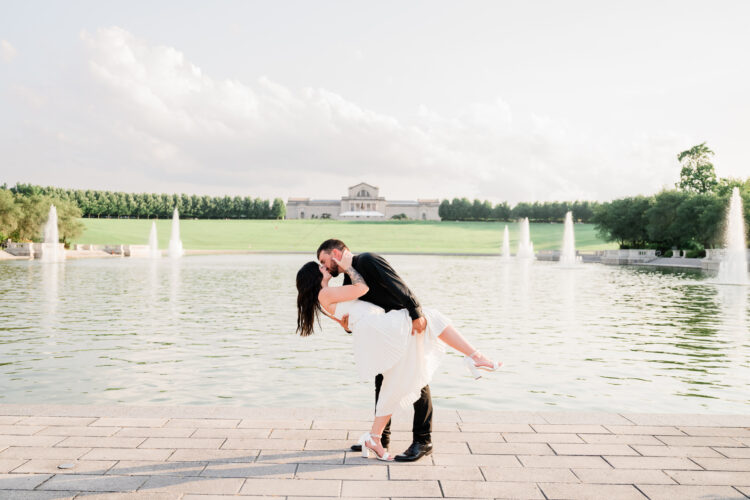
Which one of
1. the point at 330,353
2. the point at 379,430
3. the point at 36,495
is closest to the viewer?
the point at 36,495

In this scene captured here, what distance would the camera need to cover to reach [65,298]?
18828mm

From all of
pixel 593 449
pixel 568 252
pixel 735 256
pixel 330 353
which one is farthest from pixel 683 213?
pixel 593 449

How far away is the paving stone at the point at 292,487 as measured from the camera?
421 centimetres

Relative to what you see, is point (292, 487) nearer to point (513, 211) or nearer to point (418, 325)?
point (418, 325)

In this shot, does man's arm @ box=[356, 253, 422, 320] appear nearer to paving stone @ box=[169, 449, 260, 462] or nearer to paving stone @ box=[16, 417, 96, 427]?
paving stone @ box=[169, 449, 260, 462]

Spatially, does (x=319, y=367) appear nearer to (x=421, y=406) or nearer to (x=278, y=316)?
(x=421, y=406)

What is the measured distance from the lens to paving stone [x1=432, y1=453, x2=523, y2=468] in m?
4.82

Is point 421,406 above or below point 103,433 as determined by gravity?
above

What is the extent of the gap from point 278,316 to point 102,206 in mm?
126286

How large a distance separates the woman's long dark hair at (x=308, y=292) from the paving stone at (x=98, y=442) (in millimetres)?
1718

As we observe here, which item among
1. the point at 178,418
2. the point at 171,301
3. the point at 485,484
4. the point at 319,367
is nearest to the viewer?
the point at 485,484

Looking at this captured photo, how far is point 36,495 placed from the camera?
410 cm

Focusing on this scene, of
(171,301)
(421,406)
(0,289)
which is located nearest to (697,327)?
(421,406)

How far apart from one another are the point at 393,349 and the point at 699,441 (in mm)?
2897
